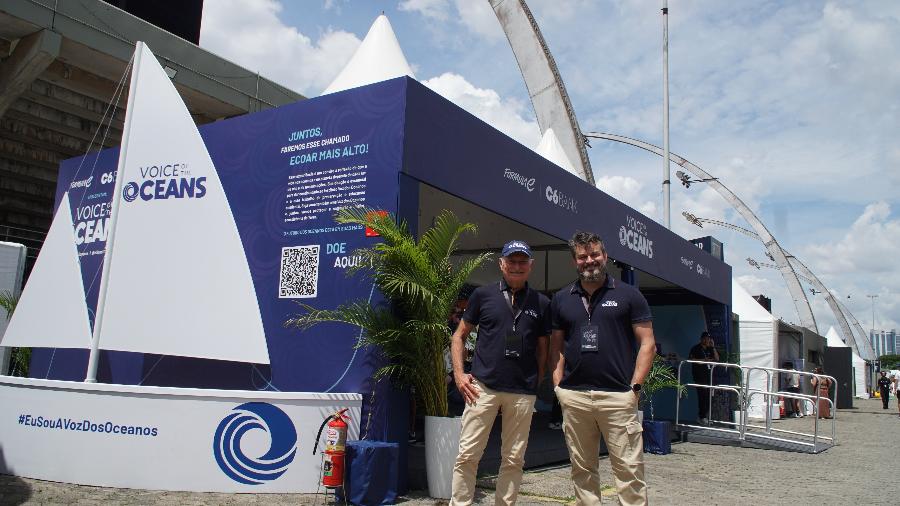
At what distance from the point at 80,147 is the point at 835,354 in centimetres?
2822

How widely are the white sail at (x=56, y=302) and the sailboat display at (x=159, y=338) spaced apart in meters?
0.01

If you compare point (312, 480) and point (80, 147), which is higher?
point (80, 147)

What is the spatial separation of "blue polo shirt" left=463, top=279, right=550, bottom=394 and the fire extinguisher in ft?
4.61

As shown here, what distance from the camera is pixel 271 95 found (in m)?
19.4

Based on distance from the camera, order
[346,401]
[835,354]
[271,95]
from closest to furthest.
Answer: [346,401] → [271,95] → [835,354]

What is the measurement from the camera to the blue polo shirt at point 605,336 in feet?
11.4

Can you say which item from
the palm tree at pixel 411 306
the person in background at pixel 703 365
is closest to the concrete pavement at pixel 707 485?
the palm tree at pixel 411 306

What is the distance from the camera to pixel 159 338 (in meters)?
Result: 5.81

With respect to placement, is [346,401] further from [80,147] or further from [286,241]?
[80,147]

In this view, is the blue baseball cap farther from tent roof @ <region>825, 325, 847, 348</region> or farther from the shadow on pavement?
tent roof @ <region>825, 325, 847, 348</region>

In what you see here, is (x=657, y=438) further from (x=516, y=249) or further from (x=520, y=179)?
(x=516, y=249)

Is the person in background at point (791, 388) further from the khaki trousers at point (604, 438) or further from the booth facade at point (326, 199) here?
the khaki trousers at point (604, 438)

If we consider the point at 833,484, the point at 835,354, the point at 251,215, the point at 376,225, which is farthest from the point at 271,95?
the point at 835,354

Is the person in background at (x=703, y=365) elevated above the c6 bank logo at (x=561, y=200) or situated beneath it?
situated beneath
